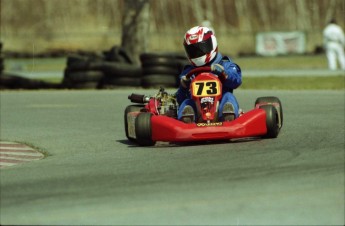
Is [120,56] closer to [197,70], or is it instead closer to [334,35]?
[334,35]

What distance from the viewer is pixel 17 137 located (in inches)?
469

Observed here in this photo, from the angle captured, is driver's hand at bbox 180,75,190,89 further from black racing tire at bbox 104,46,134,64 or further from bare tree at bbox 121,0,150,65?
bare tree at bbox 121,0,150,65

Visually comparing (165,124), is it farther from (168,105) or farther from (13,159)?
(13,159)

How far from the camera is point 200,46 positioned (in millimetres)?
10336

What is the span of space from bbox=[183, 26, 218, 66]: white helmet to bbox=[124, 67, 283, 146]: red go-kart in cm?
15

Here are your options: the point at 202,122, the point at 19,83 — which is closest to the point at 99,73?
the point at 19,83

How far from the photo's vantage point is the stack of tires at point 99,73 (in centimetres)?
2003

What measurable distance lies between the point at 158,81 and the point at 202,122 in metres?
9.49

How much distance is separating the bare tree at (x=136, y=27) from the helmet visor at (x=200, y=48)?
13056 mm

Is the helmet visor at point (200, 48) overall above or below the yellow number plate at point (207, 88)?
above

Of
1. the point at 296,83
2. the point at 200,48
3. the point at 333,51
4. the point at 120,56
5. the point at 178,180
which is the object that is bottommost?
the point at 178,180

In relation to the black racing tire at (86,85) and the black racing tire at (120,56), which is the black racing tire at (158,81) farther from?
the black racing tire at (120,56)

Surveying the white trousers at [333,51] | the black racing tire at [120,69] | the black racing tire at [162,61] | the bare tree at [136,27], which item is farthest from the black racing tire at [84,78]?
the white trousers at [333,51]

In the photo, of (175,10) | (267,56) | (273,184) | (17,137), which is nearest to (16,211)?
(273,184)
